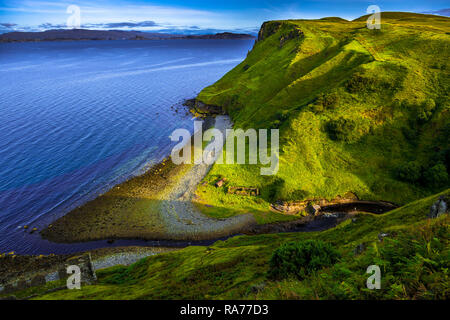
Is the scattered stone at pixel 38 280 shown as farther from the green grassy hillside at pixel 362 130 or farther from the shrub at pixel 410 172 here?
the shrub at pixel 410 172

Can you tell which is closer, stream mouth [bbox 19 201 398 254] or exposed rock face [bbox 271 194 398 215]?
stream mouth [bbox 19 201 398 254]

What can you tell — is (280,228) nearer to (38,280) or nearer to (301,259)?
(301,259)

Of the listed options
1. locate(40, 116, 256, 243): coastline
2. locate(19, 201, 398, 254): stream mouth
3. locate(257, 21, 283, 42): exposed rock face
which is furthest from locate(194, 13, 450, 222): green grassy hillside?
locate(257, 21, 283, 42): exposed rock face

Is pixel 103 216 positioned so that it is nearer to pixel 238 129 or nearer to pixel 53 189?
pixel 53 189

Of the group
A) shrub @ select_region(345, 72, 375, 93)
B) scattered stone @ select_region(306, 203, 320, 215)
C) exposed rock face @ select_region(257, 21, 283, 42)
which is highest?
exposed rock face @ select_region(257, 21, 283, 42)

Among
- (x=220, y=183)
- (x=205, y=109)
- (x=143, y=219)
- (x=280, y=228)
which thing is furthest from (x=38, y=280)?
(x=205, y=109)

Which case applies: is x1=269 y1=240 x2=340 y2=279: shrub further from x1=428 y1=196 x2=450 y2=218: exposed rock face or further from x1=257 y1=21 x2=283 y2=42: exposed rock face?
x1=257 y1=21 x2=283 y2=42: exposed rock face
